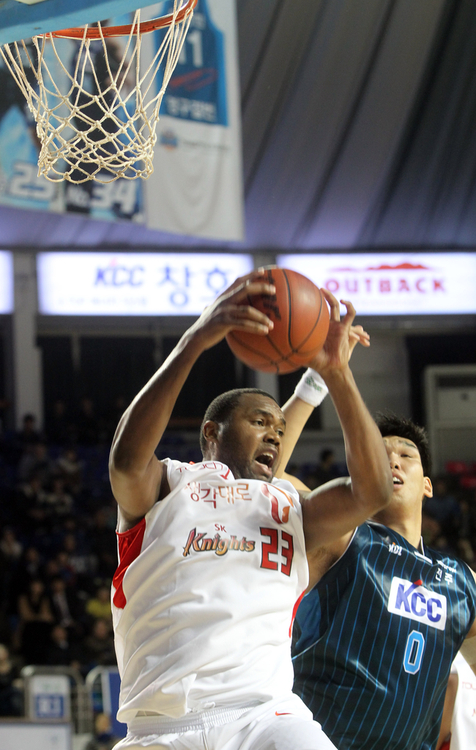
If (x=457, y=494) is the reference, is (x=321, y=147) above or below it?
above

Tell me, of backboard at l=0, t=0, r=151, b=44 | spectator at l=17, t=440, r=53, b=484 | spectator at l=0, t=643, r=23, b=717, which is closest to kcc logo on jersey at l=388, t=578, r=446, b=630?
backboard at l=0, t=0, r=151, b=44

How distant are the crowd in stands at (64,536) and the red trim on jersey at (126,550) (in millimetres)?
4563

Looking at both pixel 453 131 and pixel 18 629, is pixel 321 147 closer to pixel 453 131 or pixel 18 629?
pixel 453 131

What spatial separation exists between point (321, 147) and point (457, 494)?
234 inches

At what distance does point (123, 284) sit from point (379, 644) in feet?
32.5

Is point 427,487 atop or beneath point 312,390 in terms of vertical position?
beneath

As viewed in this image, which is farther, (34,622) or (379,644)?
(34,622)

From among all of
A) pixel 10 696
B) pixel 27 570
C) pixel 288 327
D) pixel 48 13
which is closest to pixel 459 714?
pixel 288 327

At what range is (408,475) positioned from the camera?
318cm

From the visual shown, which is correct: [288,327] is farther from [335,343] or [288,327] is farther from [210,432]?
[210,432]

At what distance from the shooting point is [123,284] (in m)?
12.2

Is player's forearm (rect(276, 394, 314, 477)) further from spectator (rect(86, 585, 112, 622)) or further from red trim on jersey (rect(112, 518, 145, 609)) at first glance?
spectator (rect(86, 585, 112, 622))

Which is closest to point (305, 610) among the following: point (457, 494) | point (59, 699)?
point (59, 699)

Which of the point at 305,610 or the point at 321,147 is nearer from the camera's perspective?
the point at 305,610
